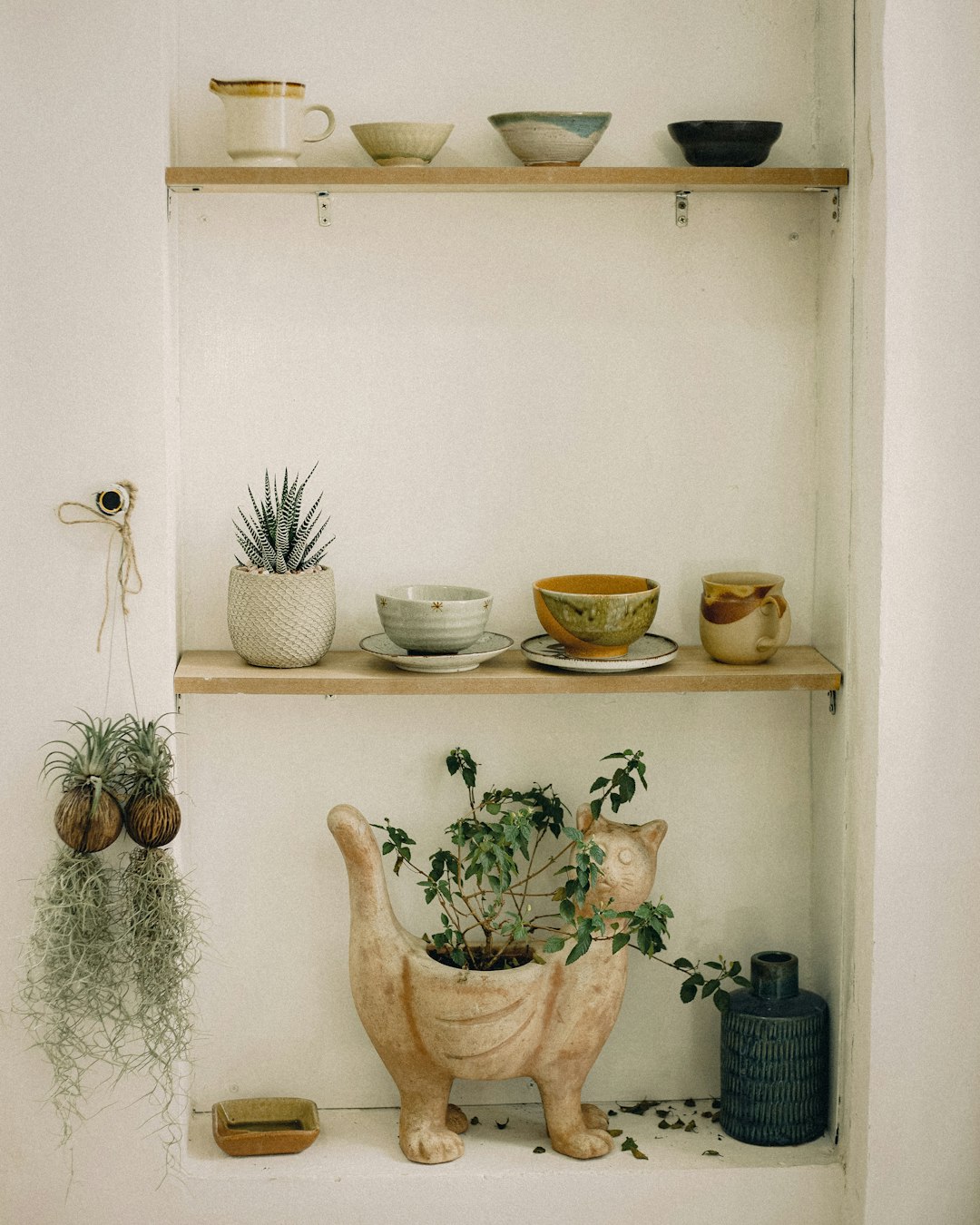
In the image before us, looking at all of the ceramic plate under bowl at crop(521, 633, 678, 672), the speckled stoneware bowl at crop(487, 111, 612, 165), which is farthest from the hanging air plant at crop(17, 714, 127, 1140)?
the speckled stoneware bowl at crop(487, 111, 612, 165)

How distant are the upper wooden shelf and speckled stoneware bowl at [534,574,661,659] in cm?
58

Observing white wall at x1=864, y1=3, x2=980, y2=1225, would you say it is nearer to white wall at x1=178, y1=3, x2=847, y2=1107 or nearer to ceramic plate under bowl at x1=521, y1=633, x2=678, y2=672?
white wall at x1=178, y1=3, x2=847, y2=1107

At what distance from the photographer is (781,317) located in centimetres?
219

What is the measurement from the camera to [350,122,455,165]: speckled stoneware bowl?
197cm

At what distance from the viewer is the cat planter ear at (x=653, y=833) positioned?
2129mm

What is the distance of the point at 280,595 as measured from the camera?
6.67 feet

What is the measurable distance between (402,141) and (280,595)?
0.67 metres

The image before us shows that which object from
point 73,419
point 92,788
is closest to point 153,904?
point 92,788

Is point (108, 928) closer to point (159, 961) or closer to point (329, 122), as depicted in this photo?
point (159, 961)

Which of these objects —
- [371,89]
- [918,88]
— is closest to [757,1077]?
[918,88]

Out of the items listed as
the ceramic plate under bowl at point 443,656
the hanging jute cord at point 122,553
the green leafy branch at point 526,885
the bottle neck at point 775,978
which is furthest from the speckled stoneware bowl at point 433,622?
the bottle neck at point 775,978

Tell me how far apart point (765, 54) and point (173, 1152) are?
189cm

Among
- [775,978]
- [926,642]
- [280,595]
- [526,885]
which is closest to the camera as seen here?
[926,642]

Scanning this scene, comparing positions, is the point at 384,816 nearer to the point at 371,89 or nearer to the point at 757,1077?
the point at 757,1077
